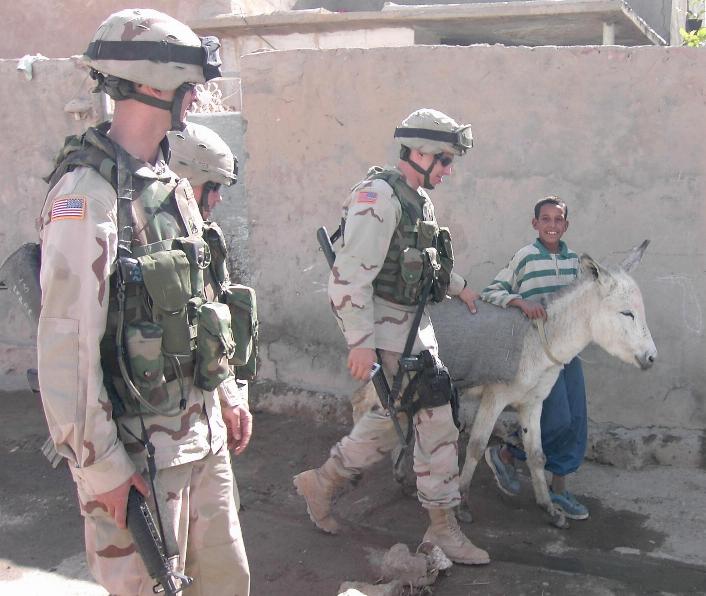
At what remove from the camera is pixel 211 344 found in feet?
8.00

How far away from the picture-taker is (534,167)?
4.97m

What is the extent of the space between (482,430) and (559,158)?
66.2 inches

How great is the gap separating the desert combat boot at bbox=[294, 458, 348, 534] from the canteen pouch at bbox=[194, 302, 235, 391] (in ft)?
5.49

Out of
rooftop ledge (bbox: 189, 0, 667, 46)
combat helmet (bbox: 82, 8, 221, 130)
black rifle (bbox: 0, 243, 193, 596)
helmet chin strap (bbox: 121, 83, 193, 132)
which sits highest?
rooftop ledge (bbox: 189, 0, 667, 46)

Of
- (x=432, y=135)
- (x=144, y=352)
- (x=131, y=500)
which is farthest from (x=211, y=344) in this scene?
(x=432, y=135)

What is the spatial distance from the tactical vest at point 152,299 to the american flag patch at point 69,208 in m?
0.11

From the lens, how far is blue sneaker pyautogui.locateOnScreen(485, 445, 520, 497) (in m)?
4.48

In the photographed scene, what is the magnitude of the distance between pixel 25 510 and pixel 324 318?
7.01 feet

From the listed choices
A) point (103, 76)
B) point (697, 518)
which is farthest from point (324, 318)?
point (103, 76)

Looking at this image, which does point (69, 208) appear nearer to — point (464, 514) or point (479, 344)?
point (479, 344)

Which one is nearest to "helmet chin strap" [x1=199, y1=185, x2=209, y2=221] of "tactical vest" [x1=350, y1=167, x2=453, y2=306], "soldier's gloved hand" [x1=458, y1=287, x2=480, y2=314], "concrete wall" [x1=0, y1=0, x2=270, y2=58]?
"tactical vest" [x1=350, y1=167, x2=453, y2=306]

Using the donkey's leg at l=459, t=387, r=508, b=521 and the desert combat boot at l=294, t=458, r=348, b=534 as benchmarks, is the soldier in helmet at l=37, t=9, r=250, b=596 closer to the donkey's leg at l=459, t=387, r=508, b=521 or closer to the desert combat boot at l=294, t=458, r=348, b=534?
the desert combat boot at l=294, t=458, r=348, b=534

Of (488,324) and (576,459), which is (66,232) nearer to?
(488,324)

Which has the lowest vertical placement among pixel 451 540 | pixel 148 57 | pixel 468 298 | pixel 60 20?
pixel 451 540
